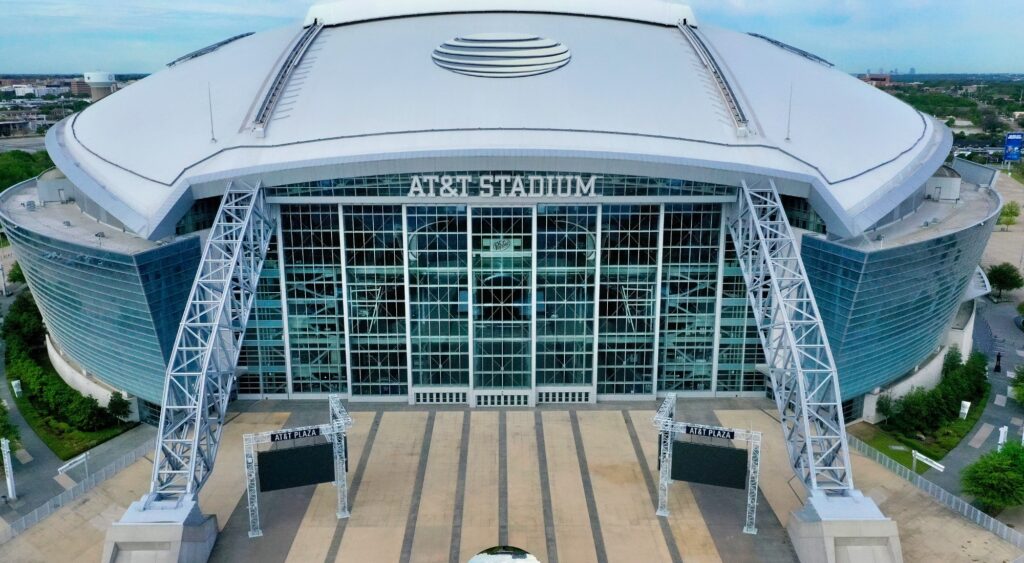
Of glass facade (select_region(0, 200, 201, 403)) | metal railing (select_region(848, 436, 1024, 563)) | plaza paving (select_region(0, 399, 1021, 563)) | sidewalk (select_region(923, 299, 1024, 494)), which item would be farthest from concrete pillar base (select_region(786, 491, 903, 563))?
glass facade (select_region(0, 200, 201, 403))

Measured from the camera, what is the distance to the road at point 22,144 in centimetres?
17285

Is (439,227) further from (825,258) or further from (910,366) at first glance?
(910,366)

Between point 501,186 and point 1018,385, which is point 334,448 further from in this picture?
point 1018,385

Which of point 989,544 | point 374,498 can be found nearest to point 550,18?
point 374,498

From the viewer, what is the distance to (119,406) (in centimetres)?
5044

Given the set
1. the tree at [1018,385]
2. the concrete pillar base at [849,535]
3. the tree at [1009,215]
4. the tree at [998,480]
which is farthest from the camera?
the tree at [1009,215]

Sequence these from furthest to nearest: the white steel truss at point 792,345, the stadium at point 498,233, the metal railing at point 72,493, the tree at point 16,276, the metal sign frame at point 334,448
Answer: the tree at point 16,276, the stadium at point 498,233, the metal railing at point 72,493, the white steel truss at point 792,345, the metal sign frame at point 334,448

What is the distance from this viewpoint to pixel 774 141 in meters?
52.2

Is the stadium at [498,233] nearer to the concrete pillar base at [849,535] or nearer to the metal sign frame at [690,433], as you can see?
the metal sign frame at [690,433]

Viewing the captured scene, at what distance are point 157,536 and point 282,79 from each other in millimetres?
35523

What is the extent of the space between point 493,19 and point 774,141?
27.1 metres

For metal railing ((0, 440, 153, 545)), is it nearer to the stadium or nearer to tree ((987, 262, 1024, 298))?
the stadium

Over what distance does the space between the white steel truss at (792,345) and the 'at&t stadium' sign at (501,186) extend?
33.4 ft

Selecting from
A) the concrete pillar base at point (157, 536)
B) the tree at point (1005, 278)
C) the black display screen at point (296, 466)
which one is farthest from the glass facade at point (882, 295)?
the concrete pillar base at point (157, 536)
